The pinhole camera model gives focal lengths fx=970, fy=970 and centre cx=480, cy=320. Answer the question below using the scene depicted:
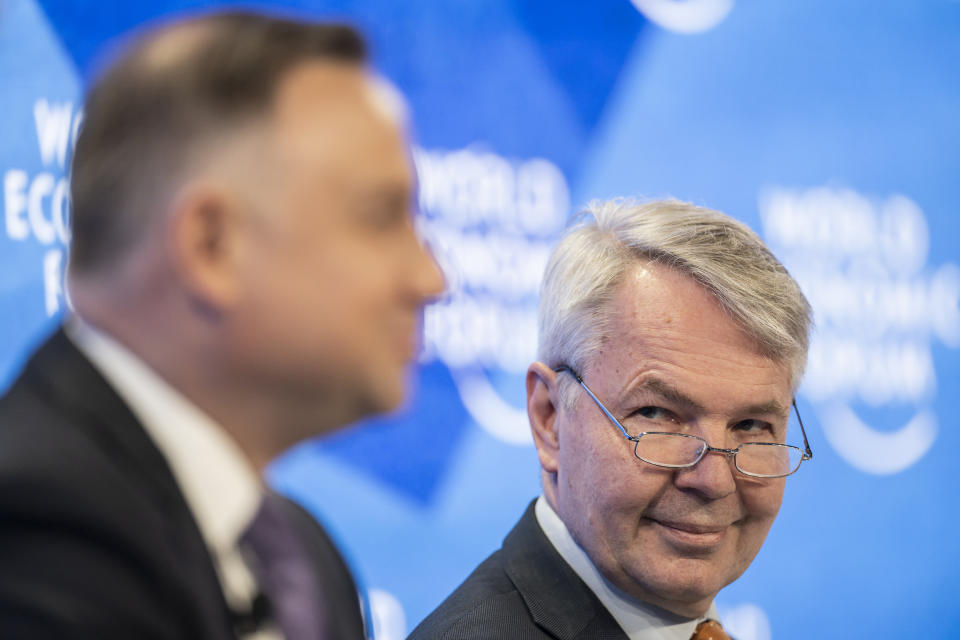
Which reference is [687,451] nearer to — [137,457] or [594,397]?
[594,397]

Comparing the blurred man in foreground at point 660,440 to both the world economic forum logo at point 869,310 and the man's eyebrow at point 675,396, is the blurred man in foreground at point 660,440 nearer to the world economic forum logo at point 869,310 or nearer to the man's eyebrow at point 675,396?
the man's eyebrow at point 675,396

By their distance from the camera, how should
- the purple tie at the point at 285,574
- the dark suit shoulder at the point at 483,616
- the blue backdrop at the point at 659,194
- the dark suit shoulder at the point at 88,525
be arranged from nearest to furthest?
the dark suit shoulder at the point at 88,525, the purple tie at the point at 285,574, the dark suit shoulder at the point at 483,616, the blue backdrop at the point at 659,194

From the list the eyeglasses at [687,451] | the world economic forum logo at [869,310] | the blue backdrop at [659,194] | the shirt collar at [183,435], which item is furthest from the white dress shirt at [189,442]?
the world economic forum logo at [869,310]

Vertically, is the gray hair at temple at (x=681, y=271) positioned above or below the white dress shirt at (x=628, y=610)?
above

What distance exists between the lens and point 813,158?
9.62 feet

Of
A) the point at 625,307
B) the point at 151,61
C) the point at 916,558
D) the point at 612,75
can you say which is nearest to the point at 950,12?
the point at 612,75

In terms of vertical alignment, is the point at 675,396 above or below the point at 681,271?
below

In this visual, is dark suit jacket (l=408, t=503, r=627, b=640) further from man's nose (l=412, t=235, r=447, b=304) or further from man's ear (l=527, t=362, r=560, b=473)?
man's nose (l=412, t=235, r=447, b=304)

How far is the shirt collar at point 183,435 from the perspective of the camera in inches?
19.3

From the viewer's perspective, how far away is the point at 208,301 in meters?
0.47

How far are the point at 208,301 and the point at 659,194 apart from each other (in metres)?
2.33

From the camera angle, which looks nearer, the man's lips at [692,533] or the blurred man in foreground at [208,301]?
the blurred man in foreground at [208,301]

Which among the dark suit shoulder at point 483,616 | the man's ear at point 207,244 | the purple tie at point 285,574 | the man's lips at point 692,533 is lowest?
the dark suit shoulder at point 483,616

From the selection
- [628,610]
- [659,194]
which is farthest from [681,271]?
[659,194]
